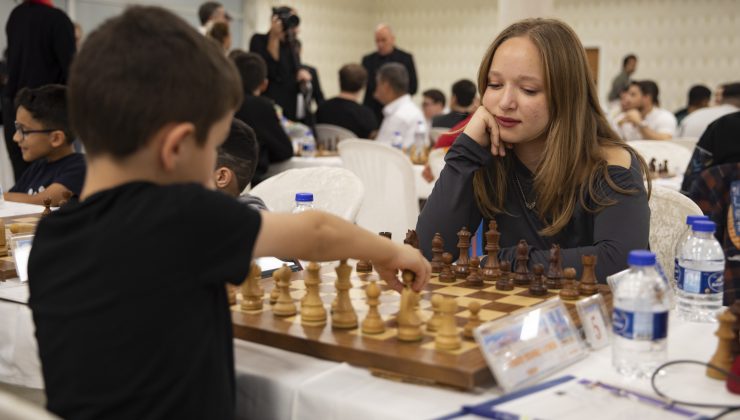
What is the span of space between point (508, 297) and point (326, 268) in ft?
1.54

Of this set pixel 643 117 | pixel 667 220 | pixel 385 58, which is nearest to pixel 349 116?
pixel 385 58

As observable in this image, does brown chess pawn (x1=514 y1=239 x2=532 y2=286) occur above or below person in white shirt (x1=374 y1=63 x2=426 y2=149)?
below

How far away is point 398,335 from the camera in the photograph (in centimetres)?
130

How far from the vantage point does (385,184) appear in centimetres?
471

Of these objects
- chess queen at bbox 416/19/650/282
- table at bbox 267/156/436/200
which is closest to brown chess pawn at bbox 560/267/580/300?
chess queen at bbox 416/19/650/282

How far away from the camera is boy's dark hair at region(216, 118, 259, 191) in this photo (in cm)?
252

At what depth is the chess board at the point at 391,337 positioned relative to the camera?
118 cm

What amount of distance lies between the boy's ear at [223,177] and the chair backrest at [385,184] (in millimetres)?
2134

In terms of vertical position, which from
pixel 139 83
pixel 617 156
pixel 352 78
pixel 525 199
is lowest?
pixel 525 199

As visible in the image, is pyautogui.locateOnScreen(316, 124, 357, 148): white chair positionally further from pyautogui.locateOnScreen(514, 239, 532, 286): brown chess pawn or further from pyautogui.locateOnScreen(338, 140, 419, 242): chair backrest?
pyautogui.locateOnScreen(514, 239, 532, 286): brown chess pawn

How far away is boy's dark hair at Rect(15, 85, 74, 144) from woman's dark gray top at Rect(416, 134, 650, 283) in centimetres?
205

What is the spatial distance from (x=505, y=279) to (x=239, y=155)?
112cm

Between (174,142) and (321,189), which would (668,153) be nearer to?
(321,189)

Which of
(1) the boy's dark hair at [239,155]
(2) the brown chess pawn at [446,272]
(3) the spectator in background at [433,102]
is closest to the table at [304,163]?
(1) the boy's dark hair at [239,155]
